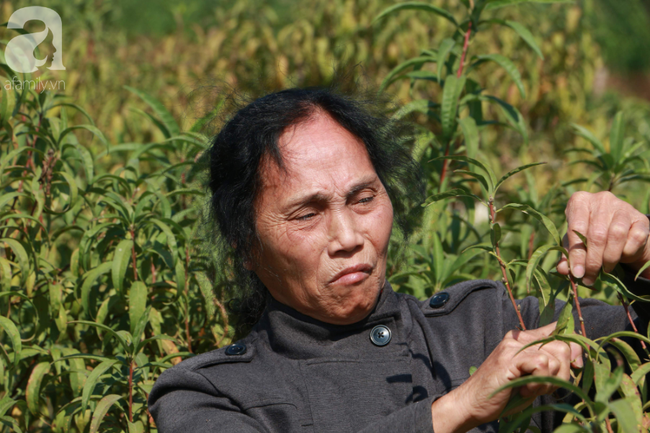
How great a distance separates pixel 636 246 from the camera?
1.24 metres

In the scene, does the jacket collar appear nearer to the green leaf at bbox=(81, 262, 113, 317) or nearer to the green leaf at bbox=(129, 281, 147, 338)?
the green leaf at bbox=(129, 281, 147, 338)

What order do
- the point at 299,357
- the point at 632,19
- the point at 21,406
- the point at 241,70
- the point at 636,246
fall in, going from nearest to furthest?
the point at 636,246
the point at 299,357
the point at 21,406
the point at 241,70
the point at 632,19

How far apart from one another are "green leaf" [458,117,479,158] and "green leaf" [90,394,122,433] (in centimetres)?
117

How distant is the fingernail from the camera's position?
117 cm

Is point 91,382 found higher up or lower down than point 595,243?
lower down

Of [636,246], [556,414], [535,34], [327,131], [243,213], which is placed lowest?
[556,414]

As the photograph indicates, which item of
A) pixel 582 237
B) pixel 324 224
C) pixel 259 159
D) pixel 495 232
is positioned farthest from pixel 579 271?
pixel 259 159

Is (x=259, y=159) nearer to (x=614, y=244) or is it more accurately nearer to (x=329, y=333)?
(x=329, y=333)

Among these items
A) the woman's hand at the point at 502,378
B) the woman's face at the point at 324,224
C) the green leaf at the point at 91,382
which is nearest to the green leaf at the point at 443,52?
the woman's face at the point at 324,224

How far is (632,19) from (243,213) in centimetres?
1619

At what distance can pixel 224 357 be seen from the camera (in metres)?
1.51

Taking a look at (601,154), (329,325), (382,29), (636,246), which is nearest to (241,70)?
(382,29)

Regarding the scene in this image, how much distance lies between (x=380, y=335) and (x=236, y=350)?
350 mm

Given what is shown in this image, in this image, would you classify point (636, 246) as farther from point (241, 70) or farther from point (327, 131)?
point (241, 70)
